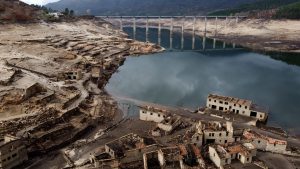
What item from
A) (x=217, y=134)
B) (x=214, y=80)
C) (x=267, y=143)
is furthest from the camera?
(x=214, y=80)

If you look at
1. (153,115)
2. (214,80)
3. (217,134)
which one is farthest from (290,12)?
(217,134)

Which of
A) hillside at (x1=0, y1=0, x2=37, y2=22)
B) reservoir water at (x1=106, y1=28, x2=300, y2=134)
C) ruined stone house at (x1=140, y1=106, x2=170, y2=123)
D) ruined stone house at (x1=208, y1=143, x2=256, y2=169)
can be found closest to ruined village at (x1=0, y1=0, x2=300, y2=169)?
ruined stone house at (x1=140, y1=106, x2=170, y2=123)

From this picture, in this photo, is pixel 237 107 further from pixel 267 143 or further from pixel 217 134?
pixel 267 143

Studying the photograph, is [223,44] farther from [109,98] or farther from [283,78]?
[109,98]

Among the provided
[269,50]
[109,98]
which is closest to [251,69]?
[269,50]

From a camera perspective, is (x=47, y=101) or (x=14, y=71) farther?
(x=14, y=71)

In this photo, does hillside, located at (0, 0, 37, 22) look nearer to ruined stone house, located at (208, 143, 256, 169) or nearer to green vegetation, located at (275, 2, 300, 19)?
ruined stone house, located at (208, 143, 256, 169)
